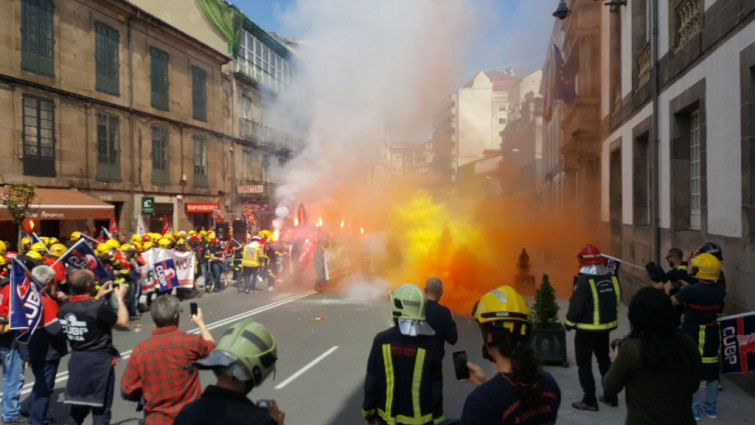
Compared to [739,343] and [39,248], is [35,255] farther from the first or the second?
[739,343]

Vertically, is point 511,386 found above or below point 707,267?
below

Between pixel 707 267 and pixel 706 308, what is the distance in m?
0.41

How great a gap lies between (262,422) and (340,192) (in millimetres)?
23195

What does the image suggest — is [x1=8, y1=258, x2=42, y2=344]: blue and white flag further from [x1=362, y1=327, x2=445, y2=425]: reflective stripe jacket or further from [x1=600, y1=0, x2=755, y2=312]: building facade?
[x1=600, y1=0, x2=755, y2=312]: building facade

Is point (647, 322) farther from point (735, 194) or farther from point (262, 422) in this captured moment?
point (735, 194)

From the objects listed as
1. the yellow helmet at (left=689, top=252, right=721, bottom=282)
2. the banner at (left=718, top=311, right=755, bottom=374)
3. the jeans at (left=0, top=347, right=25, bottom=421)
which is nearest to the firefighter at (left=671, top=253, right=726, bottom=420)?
the yellow helmet at (left=689, top=252, right=721, bottom=282)

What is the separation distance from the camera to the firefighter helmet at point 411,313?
3.38m

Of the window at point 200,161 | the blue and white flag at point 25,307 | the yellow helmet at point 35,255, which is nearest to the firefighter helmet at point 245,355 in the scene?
the blue and white flag at point 25,307

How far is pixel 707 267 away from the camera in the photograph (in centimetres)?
543

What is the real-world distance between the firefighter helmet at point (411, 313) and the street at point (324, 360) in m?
2.65

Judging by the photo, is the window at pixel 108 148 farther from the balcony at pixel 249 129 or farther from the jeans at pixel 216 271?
the balcony at pixel 249 129

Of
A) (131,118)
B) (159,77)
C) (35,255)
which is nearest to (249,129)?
(159,77)

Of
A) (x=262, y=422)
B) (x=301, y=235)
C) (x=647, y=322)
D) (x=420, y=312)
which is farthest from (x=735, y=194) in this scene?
(x=301, y=235)

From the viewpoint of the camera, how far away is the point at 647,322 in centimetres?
296
